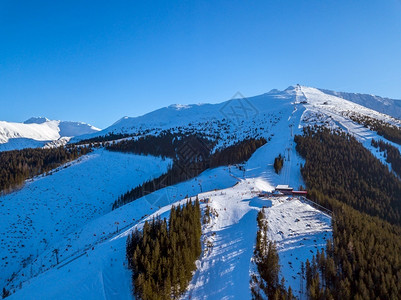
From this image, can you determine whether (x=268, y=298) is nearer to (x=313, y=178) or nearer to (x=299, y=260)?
(x=299, y=260)

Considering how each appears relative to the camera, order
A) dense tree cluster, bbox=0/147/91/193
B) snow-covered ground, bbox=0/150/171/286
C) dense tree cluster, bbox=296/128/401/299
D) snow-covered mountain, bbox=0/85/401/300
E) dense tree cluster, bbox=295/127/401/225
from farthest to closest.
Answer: dense tree cluster, bbox=0/147/91/193 → dense tree cluster, bbox=295/127/401/225 → snow-covered ground, bbox=0/150/171/286 → snow-covered mountain, bbox=0/85/401/300 → dense tree cluster, bbox=296/128/401/299

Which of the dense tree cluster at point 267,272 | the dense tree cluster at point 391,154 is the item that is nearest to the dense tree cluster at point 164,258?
the dense tree cluster at point 267,272

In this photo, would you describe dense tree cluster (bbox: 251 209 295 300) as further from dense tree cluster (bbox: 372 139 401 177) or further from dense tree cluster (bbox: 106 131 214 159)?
dense tree cluster (bbox: 106 131 214 159)

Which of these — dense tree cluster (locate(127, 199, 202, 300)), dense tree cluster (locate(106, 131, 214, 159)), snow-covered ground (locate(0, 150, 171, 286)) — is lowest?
snow-covered ground (locate(0, 150, 171, 286))

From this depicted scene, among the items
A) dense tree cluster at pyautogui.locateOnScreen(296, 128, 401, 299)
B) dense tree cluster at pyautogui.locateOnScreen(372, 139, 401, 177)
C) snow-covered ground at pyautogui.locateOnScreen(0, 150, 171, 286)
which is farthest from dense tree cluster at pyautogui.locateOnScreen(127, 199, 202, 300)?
dense tree cluster at pyautogui.locateOnScreen(372, 139, 401, 177)

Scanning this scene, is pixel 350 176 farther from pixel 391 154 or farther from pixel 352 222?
pixel 352 222

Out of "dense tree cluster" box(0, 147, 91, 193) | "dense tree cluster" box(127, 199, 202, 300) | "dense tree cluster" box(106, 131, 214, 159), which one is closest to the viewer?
"dense tree cluster" box(127, 199, 202, 300)
